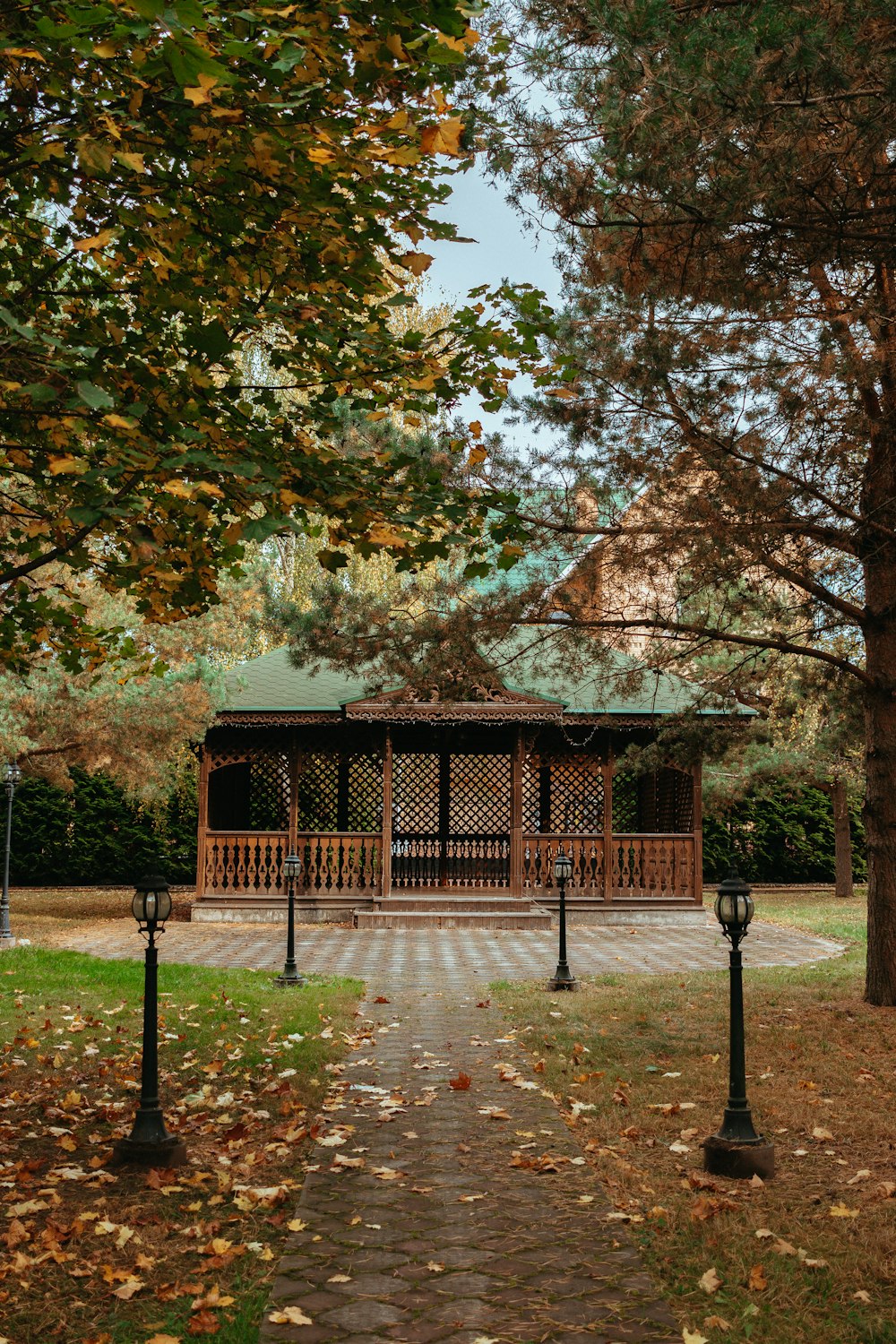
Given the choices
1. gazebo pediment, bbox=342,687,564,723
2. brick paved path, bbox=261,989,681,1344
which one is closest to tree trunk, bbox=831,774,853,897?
gazebo pediment, bbox=342,687,564,723

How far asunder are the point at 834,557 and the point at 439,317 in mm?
18586

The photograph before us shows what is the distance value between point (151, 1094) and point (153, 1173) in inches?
15.9

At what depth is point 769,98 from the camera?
19.1 feet

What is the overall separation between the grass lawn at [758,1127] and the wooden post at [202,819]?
8.94 meters

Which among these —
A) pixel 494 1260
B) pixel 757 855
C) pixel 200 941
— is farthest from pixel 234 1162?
pixel 757 855

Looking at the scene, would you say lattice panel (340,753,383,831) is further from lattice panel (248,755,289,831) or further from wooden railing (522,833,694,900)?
wooden railing (522,833,694,900)

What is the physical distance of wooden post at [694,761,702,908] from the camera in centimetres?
1834

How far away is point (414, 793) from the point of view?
21406 millimetres

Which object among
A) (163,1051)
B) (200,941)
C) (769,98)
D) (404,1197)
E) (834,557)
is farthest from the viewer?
(200,941)

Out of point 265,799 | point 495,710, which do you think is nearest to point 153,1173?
point 495,710

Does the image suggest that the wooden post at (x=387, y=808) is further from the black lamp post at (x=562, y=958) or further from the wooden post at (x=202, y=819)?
the black lamp post at (x=562, y=958)

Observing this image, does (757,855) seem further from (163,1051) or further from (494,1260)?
(494,1260)

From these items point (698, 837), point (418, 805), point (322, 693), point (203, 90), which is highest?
point (203, 90)

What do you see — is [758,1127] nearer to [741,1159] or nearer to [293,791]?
[741,1159]
